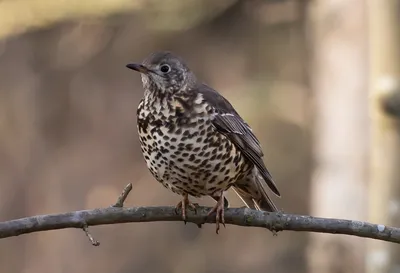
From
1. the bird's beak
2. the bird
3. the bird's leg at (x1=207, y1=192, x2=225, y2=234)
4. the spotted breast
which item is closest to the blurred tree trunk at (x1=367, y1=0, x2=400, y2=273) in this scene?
the bird

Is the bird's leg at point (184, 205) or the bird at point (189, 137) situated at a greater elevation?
the bird at point (189, 137)

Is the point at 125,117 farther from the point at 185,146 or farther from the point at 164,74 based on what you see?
the point at 185,146

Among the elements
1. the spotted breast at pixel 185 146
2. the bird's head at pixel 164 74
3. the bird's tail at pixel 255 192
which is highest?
the bird's head at pixel 164 74

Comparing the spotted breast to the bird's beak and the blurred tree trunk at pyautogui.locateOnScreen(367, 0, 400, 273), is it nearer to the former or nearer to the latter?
the bird's beak

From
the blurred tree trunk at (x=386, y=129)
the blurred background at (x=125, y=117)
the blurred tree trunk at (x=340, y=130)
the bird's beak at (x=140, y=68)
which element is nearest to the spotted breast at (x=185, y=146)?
the bird's beak at (x=140, y=68)

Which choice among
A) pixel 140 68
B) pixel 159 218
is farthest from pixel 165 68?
pixel 159 218

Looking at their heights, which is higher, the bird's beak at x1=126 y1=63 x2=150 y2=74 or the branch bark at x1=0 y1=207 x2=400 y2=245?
the bird's beak at x1=126 y1=63 x2=150 y2=74

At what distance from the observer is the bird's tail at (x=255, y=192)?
3680mm

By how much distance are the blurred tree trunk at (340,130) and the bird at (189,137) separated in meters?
1.19

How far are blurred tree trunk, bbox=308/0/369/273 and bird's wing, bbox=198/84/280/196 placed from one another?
3.79 ft

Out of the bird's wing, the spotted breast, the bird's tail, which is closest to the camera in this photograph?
the spotted breast

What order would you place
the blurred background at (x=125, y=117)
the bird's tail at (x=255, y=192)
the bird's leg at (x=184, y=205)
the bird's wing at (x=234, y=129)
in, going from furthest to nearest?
the blurred background at (x=125, y=117)
the bird's tail at (x=255, y=192)
the bird's wing at (x=234, y=129)
the bird's leg at (x=184, y=205)

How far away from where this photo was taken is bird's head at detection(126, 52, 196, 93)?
134 inches

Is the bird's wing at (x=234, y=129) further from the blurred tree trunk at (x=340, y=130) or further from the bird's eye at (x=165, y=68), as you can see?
the blurred tree trunk at (x=340, y=130)
